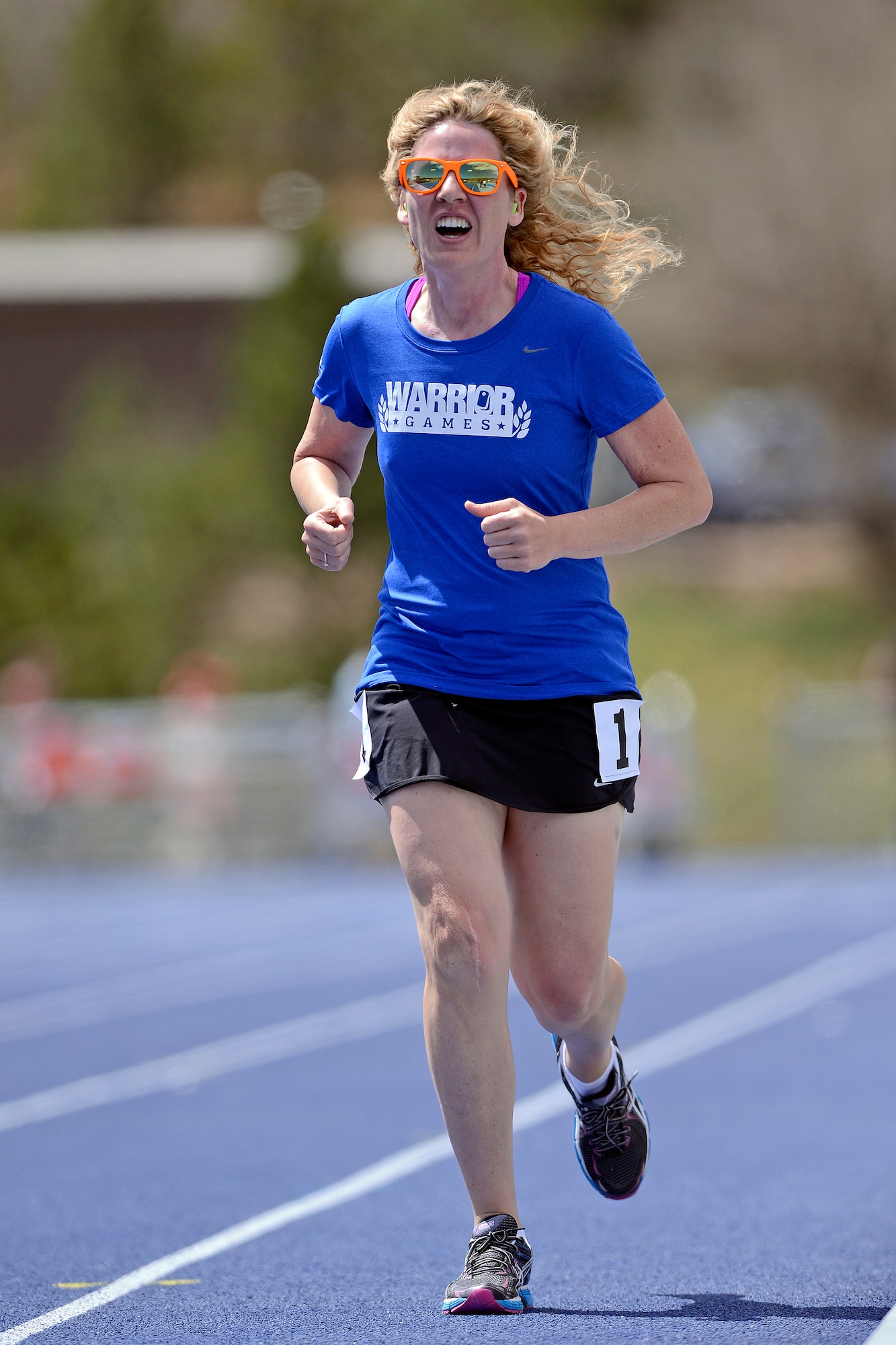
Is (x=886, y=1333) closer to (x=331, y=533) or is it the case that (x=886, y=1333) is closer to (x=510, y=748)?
(x=510, y=748)

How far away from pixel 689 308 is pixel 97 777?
16940 mm

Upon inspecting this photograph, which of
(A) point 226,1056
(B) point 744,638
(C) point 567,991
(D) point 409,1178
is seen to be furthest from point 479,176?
(B) point 744,638

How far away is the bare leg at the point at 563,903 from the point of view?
394cm

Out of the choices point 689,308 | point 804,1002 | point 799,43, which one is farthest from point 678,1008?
point 799,43

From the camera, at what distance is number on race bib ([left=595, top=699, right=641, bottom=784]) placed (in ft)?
13.0

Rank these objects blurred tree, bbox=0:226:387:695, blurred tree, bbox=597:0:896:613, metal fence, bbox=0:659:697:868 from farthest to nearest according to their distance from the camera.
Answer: blurred tree, bbox=597:0:896:613, blurred tree, bbox=0:226:387:695, metal fence, bbox=0:659:697:868

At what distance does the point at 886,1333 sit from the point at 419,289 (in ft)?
7.21

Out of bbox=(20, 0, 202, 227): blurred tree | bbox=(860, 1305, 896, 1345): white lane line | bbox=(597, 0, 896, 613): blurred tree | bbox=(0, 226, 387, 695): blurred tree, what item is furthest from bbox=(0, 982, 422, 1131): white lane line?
bbox=(20, 0, 202, 227): blurred tree

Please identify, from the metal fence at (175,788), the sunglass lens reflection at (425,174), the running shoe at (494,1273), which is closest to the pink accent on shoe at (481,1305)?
the running shoe at (494,1273)

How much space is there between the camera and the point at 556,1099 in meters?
6.94

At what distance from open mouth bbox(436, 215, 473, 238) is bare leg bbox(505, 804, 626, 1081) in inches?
45.0

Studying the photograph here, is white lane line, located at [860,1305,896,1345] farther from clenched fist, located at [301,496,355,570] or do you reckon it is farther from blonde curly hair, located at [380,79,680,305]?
blonde curly hair, located at [380,79,680,305]

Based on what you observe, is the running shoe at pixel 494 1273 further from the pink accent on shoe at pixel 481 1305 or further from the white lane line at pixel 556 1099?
the white lane line at pixel 556 1099

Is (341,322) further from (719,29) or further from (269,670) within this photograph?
(719,29)
